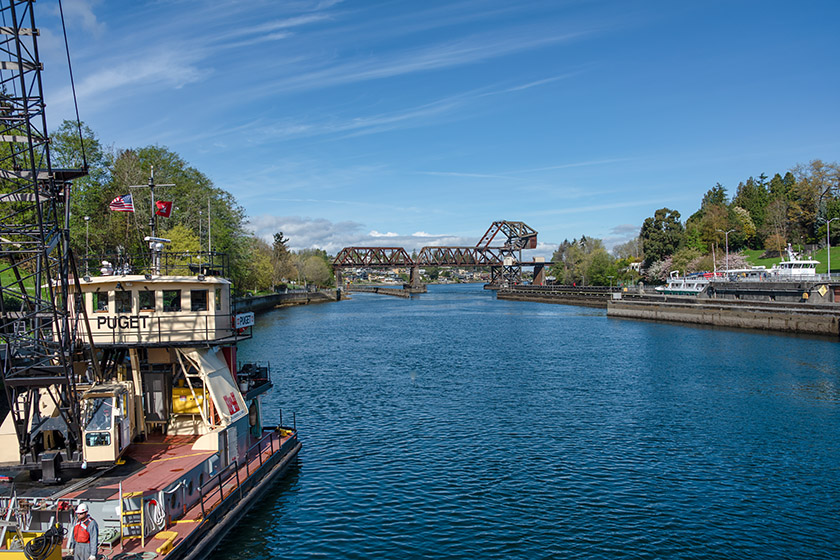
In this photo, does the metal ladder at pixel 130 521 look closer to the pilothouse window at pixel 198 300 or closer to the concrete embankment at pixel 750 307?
the pilothouse window at pixel 198 300

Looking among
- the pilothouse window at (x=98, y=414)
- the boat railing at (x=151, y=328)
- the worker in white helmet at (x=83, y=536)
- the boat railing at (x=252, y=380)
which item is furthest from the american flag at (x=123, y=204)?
the worker in white helmet at (x=83, y=536)

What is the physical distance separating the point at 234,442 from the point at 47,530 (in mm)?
7898

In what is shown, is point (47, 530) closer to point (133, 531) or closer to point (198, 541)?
point (133, 531)

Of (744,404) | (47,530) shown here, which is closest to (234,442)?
(47,530)

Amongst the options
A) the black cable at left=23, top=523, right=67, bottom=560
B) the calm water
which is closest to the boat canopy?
the calm water

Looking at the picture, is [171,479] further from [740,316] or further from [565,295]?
[565,295]

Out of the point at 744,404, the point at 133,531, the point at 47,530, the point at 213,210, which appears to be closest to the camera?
the point at 47,530

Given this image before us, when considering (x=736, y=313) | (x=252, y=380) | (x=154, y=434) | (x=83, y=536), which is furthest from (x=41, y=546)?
(x=736, y=313)

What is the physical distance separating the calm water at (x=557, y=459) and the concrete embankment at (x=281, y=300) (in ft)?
167

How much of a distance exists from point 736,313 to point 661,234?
58.9m

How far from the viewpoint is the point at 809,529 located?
1944cm

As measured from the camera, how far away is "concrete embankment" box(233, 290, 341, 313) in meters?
101

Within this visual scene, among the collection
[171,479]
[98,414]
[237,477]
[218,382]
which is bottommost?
[237,477]

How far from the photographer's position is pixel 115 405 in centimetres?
1775
